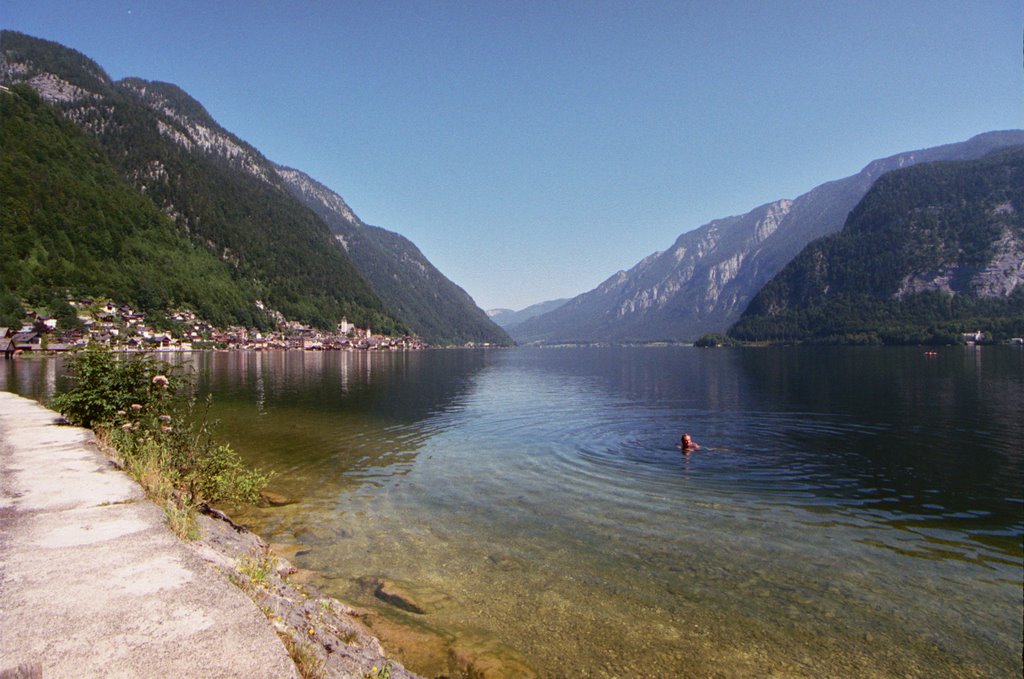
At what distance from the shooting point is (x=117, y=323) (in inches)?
6299

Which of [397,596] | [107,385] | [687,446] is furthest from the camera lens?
[687,446]

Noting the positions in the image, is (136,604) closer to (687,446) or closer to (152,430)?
(152,430)

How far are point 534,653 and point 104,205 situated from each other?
812ft

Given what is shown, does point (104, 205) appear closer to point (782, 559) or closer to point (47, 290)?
point (47, 290)

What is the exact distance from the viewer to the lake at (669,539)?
9539 millimetres

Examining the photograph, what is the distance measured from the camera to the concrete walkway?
15.4 ft

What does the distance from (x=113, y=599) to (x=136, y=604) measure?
1.07 ft

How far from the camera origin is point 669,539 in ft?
48.7

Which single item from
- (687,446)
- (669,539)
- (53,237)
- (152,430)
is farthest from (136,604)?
(53,237)

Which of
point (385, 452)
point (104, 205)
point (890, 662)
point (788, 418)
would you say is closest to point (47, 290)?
point (104, 205)

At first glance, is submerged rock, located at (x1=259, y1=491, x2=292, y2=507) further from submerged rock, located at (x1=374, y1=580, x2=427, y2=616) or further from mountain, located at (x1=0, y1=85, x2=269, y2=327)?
mountain, located at (x1=0, y1=85, x2=269, y2=327)

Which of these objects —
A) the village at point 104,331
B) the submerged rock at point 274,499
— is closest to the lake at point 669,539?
the submerged rock at point 274,499

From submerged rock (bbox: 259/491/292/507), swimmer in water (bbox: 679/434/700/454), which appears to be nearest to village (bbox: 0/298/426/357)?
submerged rock (bbox: 259/491/292/507)

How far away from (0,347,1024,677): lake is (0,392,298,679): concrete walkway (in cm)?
418
